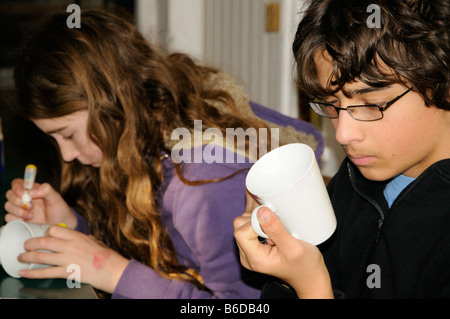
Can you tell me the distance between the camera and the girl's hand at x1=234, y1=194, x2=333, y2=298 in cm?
94

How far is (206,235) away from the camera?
51.4 inches

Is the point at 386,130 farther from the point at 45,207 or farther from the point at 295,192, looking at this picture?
the point at 45,207

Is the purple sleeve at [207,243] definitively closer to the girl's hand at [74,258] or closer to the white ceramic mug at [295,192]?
the girl's hand at [74,258]

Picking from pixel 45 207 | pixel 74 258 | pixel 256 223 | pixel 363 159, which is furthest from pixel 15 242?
pixel 363 159

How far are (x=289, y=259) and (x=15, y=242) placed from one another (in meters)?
0.64

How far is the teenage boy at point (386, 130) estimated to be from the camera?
0.92m

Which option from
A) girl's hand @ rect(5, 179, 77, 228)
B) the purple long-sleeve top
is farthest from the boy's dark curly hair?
girl's hand @ rect(5, 179, 77, 228)

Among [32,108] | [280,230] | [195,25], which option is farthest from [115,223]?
[195,25]

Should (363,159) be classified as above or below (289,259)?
above

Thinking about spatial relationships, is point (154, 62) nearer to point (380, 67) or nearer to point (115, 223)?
point (115, 223)

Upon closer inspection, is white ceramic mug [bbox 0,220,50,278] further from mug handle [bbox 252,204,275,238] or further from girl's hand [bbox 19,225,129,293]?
mug handle [bbox 252,204,275,238]

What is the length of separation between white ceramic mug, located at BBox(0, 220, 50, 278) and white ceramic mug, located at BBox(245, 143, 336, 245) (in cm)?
58

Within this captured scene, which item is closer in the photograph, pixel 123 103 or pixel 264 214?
pixel 264 214

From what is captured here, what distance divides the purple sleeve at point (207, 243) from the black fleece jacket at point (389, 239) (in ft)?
0.60
